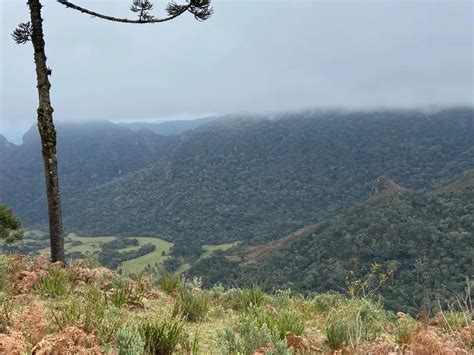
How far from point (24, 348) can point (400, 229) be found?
93993 millimetres

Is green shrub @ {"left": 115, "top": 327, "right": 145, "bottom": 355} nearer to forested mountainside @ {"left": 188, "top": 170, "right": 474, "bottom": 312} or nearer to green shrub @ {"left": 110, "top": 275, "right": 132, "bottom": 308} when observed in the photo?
green shrub @ {"left": 110, "top": 275, "right": 132, "bottom": 308}

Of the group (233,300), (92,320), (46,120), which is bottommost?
(233,300)

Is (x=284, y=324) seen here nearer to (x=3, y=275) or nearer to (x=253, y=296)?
(x=253, y=296)

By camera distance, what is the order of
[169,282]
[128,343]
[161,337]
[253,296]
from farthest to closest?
1. [169,282]
2. [253,296]
3. [161,337]
4. [128,343]

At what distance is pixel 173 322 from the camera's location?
5652 mm

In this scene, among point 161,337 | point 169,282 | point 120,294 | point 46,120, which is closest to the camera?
point 161,337

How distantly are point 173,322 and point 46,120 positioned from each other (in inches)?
200

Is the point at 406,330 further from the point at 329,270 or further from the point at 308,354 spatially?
the point at 329,270

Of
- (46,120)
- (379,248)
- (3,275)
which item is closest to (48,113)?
(46,120)

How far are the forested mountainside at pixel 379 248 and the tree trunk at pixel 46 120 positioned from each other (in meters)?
52.9

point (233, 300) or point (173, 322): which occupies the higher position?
point (173, 322)

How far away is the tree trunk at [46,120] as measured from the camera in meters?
8.81

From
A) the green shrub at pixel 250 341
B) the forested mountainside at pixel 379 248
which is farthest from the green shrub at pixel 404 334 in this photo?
the forested mountainside at pixel 379 248

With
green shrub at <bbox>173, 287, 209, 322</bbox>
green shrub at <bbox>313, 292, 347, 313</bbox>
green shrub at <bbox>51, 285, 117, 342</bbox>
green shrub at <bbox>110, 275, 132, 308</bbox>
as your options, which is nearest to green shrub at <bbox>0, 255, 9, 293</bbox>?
green shrub at <bbox>110, 275, 132, 308</bbox>
